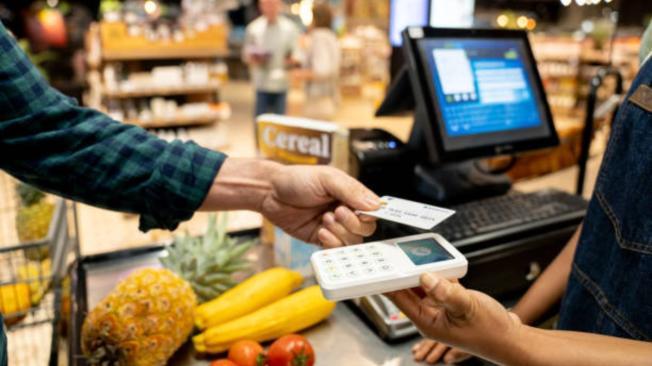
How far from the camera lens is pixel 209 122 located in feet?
20.6

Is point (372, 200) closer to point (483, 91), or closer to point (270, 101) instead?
point (483, 91)

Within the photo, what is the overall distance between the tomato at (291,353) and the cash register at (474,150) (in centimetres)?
21

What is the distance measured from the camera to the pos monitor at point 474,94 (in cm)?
138

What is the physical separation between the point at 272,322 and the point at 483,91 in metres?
0.87

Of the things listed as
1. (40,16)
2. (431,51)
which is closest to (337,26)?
(40,16)

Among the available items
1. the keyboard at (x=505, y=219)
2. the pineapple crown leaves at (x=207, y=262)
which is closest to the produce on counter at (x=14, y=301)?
the pineapple crown leaves at (x=207, y=262)

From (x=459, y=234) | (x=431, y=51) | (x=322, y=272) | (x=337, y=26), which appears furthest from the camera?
(x=337, y=26)

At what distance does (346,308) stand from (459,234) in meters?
0.33

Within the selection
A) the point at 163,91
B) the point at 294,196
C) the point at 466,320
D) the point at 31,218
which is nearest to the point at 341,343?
the point at 294,196

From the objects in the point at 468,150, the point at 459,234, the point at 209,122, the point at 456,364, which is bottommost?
the point at 209,122

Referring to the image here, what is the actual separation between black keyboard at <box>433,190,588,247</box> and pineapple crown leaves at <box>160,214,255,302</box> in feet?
1.65

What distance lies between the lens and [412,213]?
877 mm

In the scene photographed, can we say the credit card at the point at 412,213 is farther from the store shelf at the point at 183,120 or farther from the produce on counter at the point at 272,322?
the store shelf at the point at 183,120

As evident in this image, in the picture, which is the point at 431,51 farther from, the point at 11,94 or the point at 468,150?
the point at 11,94
